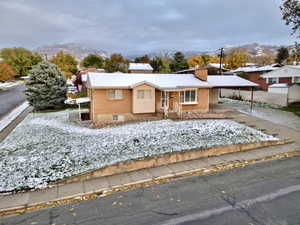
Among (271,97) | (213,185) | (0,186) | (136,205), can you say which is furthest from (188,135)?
(271,97)

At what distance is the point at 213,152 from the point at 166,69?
47.3 meters

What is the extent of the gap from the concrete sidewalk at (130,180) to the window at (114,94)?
8.33 metres

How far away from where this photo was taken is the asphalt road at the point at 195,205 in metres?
4.70

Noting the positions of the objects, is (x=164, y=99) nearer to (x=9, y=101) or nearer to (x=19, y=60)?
(x=9, y=101)

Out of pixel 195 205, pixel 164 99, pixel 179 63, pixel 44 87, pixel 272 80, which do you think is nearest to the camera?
pixel 195 205

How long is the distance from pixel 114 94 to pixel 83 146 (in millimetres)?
6418

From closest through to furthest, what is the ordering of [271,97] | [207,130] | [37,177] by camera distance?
[37,177] → [207,130] → [271,97]

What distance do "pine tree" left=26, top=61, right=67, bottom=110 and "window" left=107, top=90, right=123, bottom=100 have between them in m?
10.2

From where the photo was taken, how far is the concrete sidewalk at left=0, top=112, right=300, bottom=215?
5816 millimetres

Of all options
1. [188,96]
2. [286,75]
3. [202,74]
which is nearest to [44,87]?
[188,96]

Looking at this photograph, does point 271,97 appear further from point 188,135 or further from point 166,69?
point 166,69

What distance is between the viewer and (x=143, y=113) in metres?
15.5

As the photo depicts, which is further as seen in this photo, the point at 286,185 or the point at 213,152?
the point at 213,152

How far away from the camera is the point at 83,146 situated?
9312 mm
